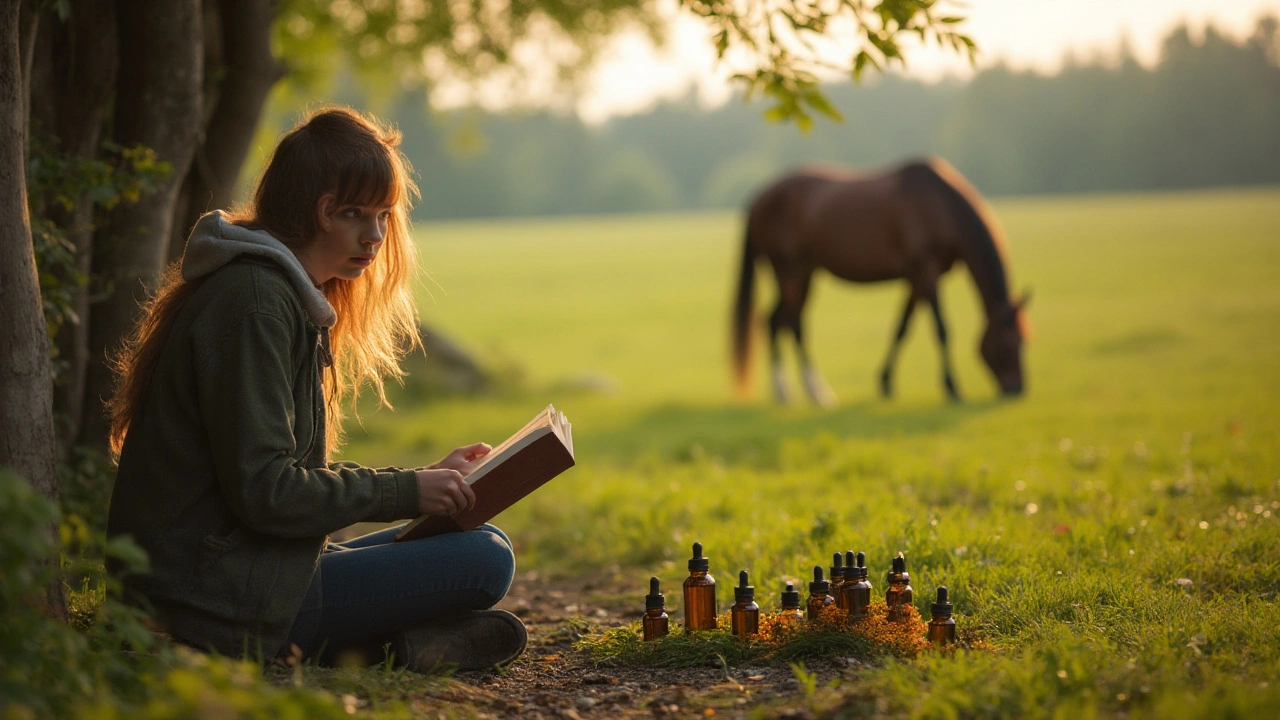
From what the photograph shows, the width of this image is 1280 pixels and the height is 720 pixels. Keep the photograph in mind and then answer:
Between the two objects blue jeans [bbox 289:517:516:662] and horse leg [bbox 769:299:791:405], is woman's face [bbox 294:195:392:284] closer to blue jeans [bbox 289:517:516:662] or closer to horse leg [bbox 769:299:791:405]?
blue jeans [bbox 289:517:516:662]

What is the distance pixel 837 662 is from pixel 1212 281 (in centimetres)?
2668

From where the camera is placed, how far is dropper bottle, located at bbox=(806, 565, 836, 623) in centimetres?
423

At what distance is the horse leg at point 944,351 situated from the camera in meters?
13.4

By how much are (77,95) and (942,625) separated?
4.63m

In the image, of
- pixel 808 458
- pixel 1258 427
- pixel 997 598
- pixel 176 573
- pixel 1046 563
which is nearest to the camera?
pixel 176 573

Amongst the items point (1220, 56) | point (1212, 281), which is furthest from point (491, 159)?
point (1212, 281)

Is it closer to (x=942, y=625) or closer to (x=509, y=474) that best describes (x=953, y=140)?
(x=942, y=625)

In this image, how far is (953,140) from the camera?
93.9 metres

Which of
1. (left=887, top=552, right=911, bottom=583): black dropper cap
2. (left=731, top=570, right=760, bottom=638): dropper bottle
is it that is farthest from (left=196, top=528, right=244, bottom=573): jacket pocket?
(left=887, top=552, right=911, bottom=583): black dropper cap

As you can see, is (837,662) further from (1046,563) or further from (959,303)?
(959,303)

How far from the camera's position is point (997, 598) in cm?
449

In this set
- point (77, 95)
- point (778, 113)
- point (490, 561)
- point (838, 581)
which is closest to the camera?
point (490, 561)

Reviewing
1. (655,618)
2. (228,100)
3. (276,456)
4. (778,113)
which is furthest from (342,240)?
(228,100)

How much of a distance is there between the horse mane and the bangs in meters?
10.2
